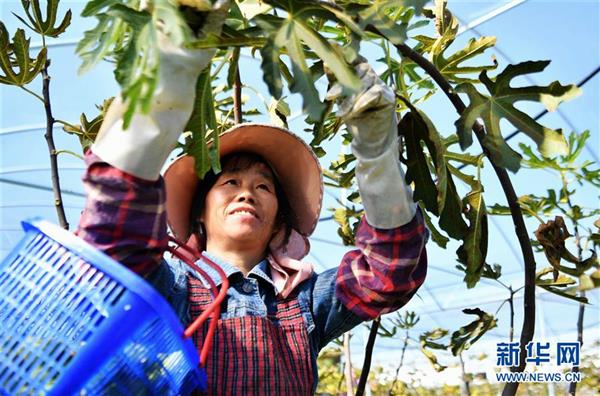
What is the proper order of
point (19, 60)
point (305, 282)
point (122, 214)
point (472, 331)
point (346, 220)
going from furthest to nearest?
point (346, 220) < point (472, 331) < point (19, 60) < point (305, 282) < point (122, 214)

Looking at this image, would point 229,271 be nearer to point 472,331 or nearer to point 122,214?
point 122,214

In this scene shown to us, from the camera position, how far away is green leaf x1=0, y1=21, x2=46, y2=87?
4.91 feet

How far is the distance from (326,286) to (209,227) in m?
0.24

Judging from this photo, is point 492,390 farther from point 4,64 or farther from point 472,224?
point 4,64

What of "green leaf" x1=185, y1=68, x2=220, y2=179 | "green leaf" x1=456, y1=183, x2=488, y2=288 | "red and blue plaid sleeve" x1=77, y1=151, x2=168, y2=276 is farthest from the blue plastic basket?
"green leaf" x1=456, y1=183, x2=488, y2=288

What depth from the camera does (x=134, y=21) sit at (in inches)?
34.7

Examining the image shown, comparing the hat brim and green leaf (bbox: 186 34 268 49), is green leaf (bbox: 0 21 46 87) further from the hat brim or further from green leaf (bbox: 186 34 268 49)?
green leaf (bbox: 186 34 268 49)

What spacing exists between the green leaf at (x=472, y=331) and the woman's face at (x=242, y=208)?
490 mm

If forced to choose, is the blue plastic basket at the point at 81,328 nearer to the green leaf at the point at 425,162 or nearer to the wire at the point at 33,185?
the green leaf at the point at 425,162

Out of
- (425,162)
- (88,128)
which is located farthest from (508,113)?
(88,128)

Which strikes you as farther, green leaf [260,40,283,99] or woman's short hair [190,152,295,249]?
woman's short hair [190,152,295,249]

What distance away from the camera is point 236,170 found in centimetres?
144

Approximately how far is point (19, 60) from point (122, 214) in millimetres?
624

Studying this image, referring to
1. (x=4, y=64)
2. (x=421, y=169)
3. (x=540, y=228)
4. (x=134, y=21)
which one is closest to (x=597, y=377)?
(x=540, y=228)
